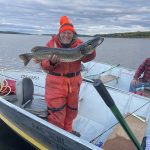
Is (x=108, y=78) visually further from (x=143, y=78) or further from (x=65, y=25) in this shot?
(x=65, y=25)

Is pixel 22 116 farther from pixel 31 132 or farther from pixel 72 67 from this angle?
pixel 72 67

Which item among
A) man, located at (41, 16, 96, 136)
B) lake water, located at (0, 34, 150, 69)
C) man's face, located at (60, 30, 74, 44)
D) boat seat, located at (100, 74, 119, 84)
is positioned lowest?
lake water, located at (0, 34, 150, 69)

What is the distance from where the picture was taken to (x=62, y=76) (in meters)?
4.54

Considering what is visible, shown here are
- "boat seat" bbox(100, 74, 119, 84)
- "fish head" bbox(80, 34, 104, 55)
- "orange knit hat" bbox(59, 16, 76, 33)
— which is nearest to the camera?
"fish head" bbox(80, 34, 104, 55)

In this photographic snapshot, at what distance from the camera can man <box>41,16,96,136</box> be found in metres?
4.48

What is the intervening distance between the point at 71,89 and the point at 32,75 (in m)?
3.37

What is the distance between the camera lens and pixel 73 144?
402 cm

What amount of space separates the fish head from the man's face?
13.4 inches

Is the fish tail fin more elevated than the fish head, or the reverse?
the fish head

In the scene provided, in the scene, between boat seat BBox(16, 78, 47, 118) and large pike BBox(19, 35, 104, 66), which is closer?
large pike BBox(19, 35, 104, 66)

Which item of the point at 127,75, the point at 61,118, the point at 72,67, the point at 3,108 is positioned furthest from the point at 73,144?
the point at 127,75

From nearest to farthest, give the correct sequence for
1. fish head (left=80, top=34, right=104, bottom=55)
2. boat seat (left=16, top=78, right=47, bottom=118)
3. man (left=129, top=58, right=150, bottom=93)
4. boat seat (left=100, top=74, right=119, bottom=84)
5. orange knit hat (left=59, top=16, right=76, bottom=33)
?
fish head (left=80, top=34, right=104, bottom=55), orange knit hat (left=59, top=16, right=76, bottom=33), boat seat (left=16, top=78, right=47, bottom=118), man (left=129, top=58, right=150, bottom=93), boat seat (left=100, top=74, right=119, bottom=84)

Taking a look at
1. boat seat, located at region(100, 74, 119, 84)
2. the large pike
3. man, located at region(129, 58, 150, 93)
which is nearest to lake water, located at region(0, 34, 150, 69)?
boat seat, located at region(100, 74, 119, 84)

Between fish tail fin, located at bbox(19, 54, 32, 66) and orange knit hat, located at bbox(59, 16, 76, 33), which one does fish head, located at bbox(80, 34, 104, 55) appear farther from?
fish tail fin, located at bbox(19, 54, 32, 66)
